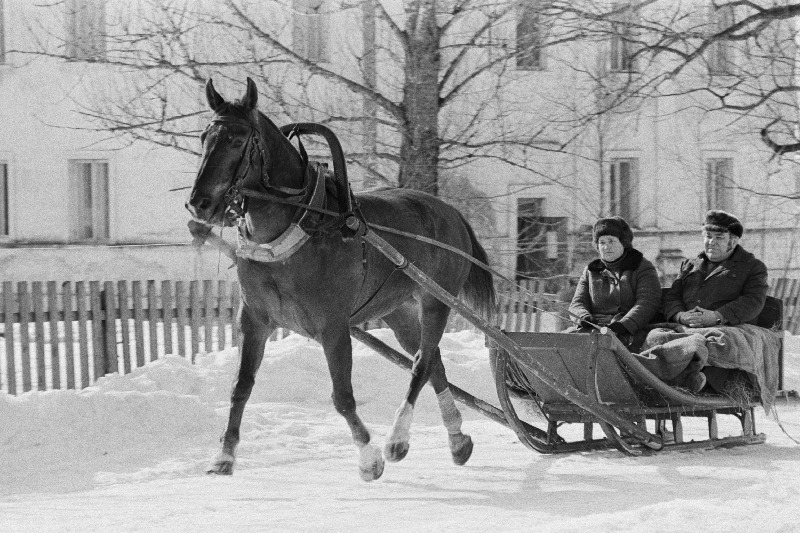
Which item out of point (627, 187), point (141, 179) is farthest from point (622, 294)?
point (627, 187)

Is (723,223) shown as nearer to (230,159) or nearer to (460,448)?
(460,448)

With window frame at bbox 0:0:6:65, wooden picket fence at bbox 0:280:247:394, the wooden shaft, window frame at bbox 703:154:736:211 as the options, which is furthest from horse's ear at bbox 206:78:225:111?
window frame at bbox 703:154:736:211

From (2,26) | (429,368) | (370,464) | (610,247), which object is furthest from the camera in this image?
(2,26)

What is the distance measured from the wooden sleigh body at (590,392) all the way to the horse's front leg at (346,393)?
3.65 ft

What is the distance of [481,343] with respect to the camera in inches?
495

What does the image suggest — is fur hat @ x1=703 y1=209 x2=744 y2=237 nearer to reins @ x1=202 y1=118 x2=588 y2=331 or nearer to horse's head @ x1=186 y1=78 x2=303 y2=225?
reins @ x1=202 y1=118 x2=588 y2=331

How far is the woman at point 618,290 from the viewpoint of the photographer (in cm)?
803

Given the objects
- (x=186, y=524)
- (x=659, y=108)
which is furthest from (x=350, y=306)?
(x=659, y=108)

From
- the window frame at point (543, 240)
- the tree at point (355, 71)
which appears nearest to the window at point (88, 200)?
the tree at point (355, 71)

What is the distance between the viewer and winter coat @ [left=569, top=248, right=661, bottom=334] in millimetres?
8031

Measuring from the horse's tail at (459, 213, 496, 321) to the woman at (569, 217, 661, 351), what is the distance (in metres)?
0.59

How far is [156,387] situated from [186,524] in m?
4.77

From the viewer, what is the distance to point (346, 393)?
6566 mm

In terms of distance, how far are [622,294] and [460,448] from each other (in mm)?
1724
